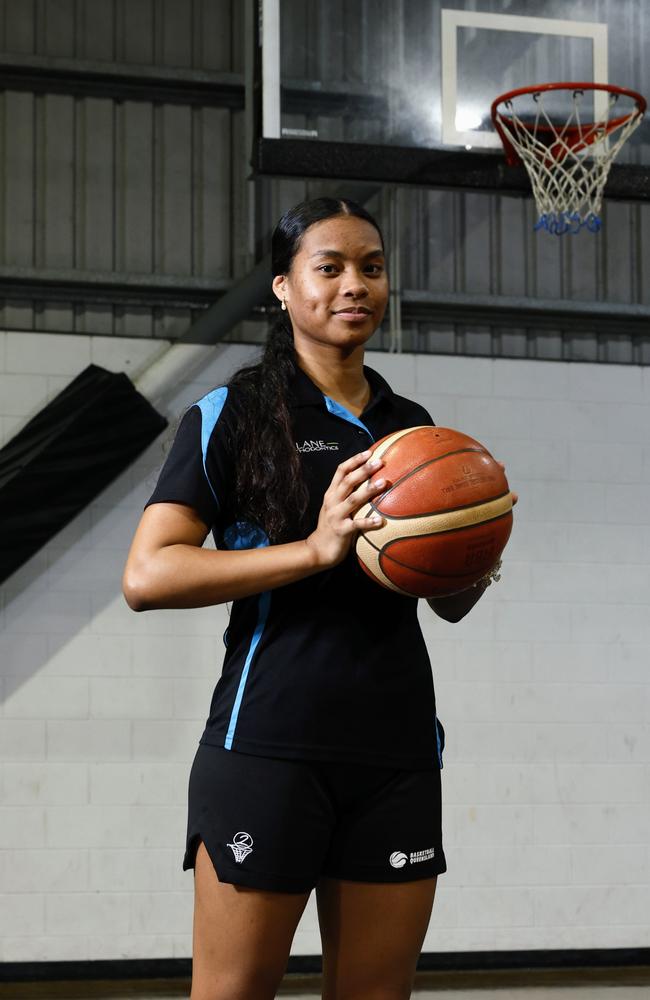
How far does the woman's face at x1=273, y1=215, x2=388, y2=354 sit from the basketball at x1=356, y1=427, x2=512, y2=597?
20 cm

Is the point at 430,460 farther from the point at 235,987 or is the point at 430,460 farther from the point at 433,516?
the point at 235,987

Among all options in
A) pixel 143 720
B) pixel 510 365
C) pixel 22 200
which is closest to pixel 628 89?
pixel 510 365

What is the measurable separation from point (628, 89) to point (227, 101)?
2167 millimetres

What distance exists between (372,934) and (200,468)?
0.70 metres

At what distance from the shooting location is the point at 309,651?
5.14 feet

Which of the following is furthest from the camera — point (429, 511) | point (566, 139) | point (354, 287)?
point (566, 139)

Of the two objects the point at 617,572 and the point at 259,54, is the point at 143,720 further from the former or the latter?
the point at 259,54

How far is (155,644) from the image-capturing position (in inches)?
190

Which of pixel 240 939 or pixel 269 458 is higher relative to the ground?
pixel 269 458

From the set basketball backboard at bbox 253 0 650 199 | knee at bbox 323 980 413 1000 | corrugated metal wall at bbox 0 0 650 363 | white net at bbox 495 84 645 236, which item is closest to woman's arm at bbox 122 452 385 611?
knee at bbox 323 980 413 1000

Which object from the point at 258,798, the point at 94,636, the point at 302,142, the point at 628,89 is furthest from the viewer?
the point at 94,636

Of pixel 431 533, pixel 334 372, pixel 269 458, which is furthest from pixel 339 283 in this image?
pixel 431 533

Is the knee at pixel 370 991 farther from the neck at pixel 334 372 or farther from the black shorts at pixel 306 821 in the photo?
the neck at pixel 334 372

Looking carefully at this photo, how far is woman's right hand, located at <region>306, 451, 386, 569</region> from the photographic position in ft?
4.89
